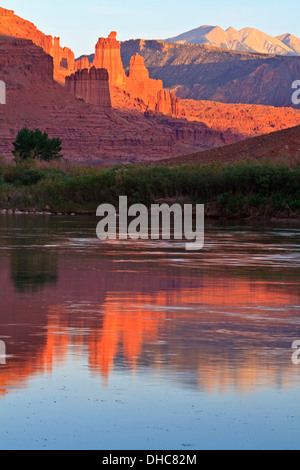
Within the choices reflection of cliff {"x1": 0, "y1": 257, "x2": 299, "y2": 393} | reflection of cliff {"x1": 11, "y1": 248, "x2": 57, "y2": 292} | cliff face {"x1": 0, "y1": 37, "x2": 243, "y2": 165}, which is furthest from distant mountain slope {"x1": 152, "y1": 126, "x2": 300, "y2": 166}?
cliff face {"x1": 0, "y1": 37, "x2": 243, "y2": 165}

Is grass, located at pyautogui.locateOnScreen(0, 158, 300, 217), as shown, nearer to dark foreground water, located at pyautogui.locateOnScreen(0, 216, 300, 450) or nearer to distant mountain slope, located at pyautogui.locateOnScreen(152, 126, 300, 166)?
distant mountain slope, located at pyautogui.locateOnScreen(152, 126, 300, 166)

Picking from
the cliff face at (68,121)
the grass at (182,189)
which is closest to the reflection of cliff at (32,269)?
the grass at (182,189)

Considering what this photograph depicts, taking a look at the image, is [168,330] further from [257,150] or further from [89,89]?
[89,89]

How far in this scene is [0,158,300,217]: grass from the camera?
41.1m

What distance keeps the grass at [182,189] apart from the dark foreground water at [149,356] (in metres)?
21.8

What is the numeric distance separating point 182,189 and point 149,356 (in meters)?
36.0

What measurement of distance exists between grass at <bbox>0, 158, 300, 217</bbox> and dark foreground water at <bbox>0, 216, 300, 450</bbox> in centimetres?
2183

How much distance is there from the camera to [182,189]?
45062 mm

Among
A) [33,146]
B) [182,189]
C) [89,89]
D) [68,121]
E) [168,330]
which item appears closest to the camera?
[168,330]

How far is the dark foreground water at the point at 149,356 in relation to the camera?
267 inches

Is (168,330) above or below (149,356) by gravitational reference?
above

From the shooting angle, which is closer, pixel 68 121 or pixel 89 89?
pixel 68 121

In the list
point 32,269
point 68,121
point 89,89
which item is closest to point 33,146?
point 32,269

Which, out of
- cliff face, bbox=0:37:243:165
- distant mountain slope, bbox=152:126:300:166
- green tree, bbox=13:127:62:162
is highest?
cliff face, bbox=0:37:243:165
